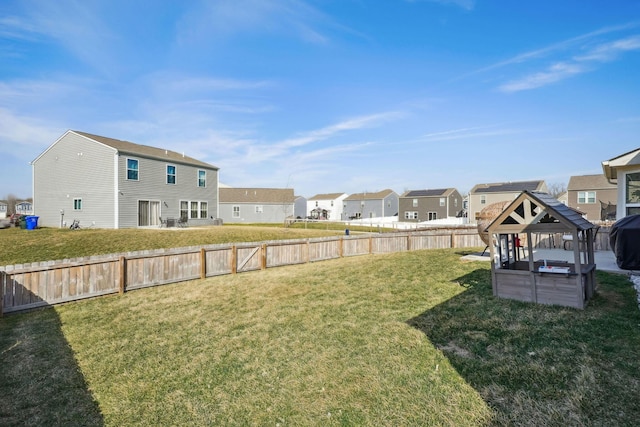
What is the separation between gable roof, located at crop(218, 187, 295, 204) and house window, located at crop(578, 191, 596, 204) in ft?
123

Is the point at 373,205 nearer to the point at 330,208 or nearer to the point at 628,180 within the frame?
the point at 330,208

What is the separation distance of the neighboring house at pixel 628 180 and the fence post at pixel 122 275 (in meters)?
17.4

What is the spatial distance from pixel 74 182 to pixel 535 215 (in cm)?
2947

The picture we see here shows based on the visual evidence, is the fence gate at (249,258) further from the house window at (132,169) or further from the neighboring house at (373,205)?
the neighboring house at (373,205)

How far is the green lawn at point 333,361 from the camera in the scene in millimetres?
4141

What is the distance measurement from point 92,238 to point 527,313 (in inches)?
788

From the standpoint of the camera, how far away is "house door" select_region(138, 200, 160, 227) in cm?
2463

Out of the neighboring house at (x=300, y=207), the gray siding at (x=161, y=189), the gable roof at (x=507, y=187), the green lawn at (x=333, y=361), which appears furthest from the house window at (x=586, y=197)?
the gray siding at (x=161, y=189)

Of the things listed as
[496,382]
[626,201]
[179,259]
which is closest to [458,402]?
[496,382]

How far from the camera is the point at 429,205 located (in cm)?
5178

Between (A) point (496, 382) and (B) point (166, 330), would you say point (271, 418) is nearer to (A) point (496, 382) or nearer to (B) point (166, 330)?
(A) point (496, 382)

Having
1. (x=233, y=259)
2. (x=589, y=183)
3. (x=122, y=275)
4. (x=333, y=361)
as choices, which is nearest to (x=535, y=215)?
(x=333, y=361)

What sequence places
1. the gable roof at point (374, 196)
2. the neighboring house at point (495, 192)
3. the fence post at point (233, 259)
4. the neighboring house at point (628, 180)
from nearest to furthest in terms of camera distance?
the neighboring house at point (628, 180)
the fence post at point (233, 259)
the neighboring house at point (495, 192)
the gable roof at point (374, 196)

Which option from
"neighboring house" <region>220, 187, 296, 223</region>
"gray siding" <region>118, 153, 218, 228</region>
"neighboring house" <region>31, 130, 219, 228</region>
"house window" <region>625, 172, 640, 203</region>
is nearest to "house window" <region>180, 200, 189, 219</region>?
"neighboring house" <region>31, 130, 219, 228</region>
